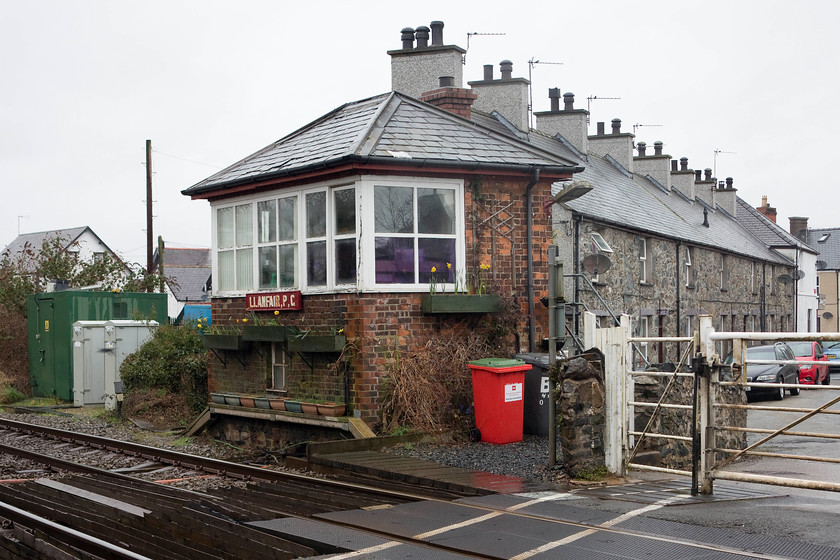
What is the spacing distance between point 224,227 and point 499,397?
6.50 m

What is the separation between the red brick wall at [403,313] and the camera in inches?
515

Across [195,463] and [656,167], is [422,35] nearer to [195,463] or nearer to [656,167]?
[195,463]

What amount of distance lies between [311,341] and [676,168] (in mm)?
35698

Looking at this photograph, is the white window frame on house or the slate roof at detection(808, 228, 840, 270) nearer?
the white window frame on house

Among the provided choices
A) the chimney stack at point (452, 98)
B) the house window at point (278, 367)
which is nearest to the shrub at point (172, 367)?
the house window at point (278, 367)

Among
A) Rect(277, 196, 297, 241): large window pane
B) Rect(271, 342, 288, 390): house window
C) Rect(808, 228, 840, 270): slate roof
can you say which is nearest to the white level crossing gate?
Rect(277, 196, 297, 241): large window pane

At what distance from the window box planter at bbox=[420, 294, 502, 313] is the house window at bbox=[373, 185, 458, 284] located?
18.0 inches

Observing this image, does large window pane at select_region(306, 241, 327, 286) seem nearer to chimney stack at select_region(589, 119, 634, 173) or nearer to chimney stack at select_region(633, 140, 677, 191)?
chimney stack at select_region(589, 119, 634, 173)

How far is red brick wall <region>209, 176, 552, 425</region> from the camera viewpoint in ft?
42.9

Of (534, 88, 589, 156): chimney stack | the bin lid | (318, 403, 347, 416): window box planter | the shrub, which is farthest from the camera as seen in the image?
(534, 88, 589, 156): chimney stack

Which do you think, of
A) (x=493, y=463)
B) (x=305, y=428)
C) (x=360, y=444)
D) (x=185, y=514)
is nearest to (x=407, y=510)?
(x=185, y=514)

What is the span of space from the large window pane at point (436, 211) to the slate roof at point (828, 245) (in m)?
55.1

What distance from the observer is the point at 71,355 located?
2186 cm

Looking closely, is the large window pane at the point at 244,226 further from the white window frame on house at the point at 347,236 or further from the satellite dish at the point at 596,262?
the satellite dish at the point at 596,262
